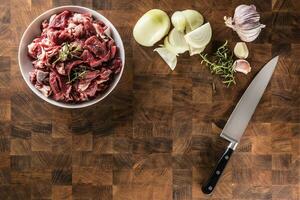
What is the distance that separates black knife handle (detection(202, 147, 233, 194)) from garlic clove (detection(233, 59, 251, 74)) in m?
0.31

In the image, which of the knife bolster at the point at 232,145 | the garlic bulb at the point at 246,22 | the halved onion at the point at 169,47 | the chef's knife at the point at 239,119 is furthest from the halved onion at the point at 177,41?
the knife bolster at the point at 232,145

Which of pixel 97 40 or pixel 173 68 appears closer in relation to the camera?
pixel 97 40

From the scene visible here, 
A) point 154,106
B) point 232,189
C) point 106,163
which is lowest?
point 232,189

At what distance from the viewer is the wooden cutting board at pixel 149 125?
Answer: 6.30 feet

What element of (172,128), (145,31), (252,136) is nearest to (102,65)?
(145,31)

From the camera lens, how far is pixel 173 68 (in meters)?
1.93

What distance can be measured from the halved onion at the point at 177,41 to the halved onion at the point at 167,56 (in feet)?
0.10

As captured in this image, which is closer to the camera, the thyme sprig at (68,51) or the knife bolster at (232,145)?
the thyme sprig at (68,51)

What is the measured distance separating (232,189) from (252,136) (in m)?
0.23

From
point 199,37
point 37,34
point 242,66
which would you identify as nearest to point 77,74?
point 37,34

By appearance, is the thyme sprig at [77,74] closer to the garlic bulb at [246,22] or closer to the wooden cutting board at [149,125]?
the wooden cutting board at [149,125]

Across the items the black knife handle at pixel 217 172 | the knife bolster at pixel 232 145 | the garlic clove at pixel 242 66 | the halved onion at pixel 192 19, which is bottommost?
the black knife handle at pixel 217 172

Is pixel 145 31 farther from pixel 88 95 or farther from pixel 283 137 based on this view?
pixel 283 137

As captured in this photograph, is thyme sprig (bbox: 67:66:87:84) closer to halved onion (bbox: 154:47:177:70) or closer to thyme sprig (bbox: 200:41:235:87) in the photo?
halved onion (bbox: 154:47:177:70)
